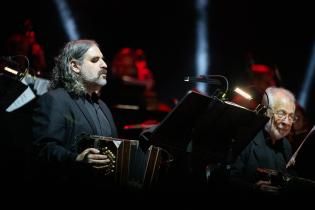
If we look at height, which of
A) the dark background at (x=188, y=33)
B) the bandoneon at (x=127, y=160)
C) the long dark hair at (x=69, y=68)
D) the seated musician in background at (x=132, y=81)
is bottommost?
the bandoneon at (x=127, y=160)

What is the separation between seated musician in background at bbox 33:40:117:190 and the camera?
343 cm

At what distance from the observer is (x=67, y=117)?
12.2ft

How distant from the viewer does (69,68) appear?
4.11 m

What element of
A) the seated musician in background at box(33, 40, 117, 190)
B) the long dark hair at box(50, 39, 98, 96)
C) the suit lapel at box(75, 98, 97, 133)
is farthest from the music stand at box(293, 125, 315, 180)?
the long dark hair at box(50, 39, 98, 96)

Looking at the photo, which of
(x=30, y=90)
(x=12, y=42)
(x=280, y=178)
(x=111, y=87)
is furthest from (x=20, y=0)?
(x=280, y=178)

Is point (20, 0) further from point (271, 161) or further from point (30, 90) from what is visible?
point (271, 161)

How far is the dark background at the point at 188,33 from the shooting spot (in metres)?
9.28

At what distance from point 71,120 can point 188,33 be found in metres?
7.24

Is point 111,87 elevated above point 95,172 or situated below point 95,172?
above

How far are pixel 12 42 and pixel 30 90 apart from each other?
159 centimetres

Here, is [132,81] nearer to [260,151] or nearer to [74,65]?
[74,65]

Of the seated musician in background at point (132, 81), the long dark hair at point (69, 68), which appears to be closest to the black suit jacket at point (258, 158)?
the long dark hair at point (69, 68)

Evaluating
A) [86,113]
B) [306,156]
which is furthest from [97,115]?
[306,156]

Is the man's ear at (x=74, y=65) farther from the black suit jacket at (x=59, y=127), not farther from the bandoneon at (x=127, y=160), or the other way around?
the bandoneon at (x=127, y=160)
